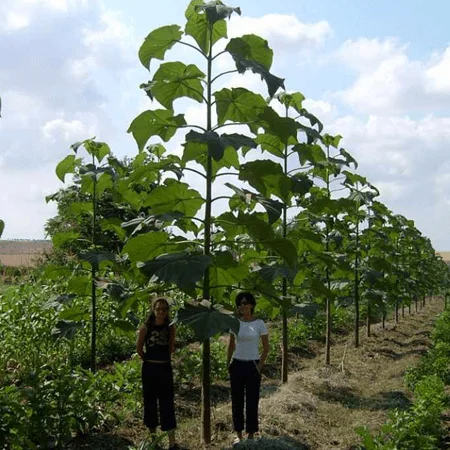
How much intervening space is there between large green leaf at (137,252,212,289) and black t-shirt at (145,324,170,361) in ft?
5.40

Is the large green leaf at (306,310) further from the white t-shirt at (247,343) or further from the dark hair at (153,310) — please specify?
the dark hair at (153,310)

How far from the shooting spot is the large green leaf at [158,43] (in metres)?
4.64

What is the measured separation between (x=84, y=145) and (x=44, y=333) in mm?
2752

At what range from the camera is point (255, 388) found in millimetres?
5543

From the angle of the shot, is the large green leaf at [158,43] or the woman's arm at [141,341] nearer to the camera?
the large green leaf at [158,43]

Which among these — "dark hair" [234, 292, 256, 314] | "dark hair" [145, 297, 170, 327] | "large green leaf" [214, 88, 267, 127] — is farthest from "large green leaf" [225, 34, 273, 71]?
"dark hair" [145, 297, 170, 327]

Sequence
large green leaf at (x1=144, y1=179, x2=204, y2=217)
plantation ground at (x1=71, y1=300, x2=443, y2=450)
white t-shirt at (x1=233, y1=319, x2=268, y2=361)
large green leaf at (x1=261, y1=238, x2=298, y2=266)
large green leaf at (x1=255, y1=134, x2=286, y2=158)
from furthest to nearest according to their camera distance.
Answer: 1. large green leaf at (x1=255, y1=134, x2=286, y2=158)
2. plantation ground at (x1=71, y1=300, x2=443, y2=450)
3. white t-shirt at (x1=233, y1=319, x2=268, y2=361)
4. large green leaf at (x1=144, y1=179, x2=204, y2=217)
5. large green leaf at (x1=261, y1=238, x2=298, y2=266)

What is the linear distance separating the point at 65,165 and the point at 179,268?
2.54 m

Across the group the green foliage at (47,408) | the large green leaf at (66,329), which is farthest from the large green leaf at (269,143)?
the green foliage at (47,408)

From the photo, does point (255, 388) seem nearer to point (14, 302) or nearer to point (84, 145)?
point (84, 145)

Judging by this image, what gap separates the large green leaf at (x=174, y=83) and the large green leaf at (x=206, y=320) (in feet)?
5.32

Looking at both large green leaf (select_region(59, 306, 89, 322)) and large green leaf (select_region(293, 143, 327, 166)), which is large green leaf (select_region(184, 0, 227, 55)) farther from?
large green leaf (select_region(59, 306, 89, 322))

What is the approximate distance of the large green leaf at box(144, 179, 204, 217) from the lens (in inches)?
190

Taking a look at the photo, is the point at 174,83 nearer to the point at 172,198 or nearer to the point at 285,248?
the point at 172,198
